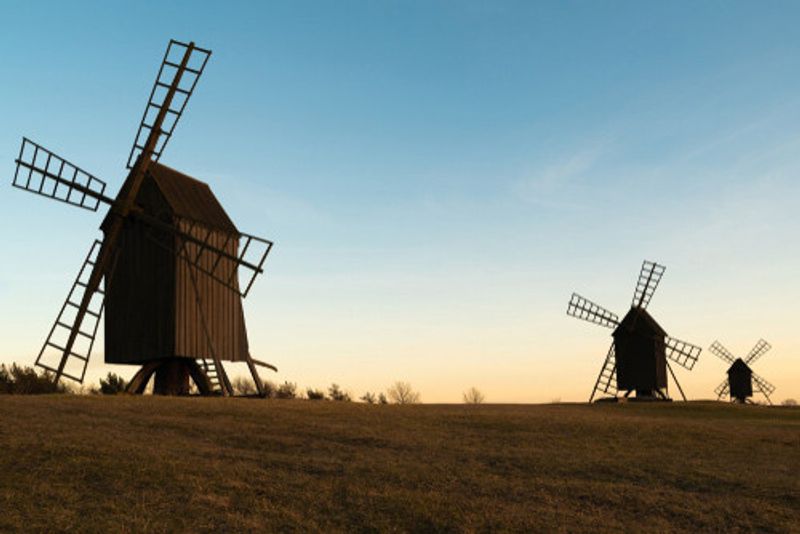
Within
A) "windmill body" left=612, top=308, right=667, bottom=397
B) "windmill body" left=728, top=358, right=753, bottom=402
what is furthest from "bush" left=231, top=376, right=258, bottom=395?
"windmill body" left=728, top=358, right=753, bottom=402

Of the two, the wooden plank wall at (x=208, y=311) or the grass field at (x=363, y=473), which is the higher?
the wooden plank wall at (x=208, y=311)

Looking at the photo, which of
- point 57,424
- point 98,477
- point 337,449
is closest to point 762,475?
point 337,449

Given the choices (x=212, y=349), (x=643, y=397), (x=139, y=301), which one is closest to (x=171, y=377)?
(x=212, y=349)

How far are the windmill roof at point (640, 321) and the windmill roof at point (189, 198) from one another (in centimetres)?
2747

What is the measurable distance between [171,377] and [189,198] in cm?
617

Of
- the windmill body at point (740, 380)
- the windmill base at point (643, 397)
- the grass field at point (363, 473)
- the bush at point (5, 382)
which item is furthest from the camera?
the windmill body at point (740, 380)

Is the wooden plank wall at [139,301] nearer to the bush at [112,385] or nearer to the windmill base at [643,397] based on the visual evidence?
the bush at [112,385]

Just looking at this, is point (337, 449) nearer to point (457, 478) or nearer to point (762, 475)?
point (457, 478)

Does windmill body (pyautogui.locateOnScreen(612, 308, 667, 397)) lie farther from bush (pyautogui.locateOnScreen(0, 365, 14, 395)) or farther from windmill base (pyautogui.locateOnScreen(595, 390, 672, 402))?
bush (pyautogui.locateOnScreen(0, 365, 14, 395))

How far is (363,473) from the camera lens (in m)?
15.1

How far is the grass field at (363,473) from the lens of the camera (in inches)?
494

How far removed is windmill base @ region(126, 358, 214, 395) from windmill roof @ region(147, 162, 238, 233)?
189 inches

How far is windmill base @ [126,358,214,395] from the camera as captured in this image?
94.2 feet

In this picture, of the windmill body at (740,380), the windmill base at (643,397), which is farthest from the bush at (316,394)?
the windmill body at (740,380)
